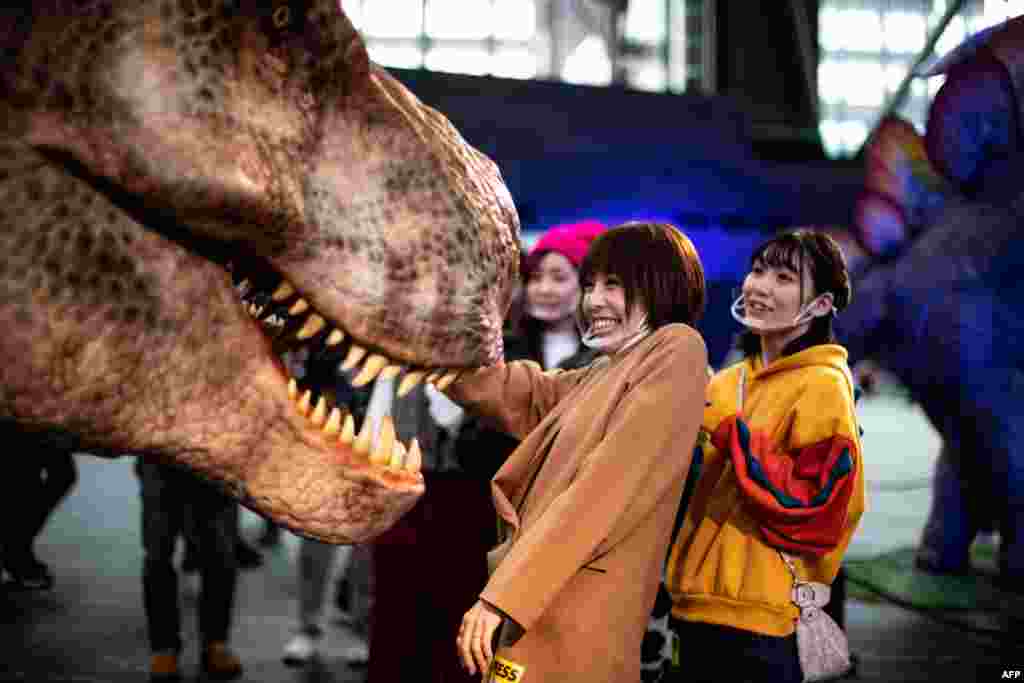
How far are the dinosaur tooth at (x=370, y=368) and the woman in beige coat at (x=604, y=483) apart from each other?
574 mm

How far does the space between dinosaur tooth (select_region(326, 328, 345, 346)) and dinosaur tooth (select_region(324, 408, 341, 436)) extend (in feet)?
0.31

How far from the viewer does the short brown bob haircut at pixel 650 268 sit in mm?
1995

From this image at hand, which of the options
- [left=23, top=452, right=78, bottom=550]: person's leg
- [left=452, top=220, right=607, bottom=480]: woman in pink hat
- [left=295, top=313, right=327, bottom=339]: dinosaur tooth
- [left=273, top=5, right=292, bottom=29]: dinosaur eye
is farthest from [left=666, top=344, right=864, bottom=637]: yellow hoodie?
[left=23, top=452, right=78, bottom=550]: person's leg

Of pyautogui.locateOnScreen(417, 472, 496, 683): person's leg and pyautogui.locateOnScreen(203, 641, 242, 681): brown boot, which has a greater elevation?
pyautogui.locateOnScreen(417, 472, 496, 683): person's leg

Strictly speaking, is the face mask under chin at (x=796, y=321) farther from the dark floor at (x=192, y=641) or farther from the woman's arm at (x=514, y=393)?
the dark floor at (x=192, y=641)

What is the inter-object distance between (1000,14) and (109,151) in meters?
4.20

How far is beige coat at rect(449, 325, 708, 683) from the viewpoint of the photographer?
1.72 meters

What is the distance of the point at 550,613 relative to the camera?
70.6 inches

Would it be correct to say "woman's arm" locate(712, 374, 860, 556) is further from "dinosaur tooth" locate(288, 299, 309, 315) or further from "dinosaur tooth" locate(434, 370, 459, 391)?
"dinosaur tooth" locate(288, 299, 309, 315)

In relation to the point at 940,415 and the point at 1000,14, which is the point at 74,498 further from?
the point at 1000,14

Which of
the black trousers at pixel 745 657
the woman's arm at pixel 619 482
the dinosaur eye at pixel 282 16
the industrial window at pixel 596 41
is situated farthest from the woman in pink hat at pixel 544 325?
the industrial window at pixel 596 41

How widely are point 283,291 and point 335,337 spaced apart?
0.08 meters

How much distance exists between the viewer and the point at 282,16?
3.65 feet

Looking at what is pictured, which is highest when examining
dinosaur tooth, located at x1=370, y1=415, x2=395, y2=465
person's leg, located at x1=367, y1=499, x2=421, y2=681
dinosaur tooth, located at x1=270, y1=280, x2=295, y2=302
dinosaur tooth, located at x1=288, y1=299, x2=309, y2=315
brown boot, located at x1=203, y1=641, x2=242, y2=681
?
dinosaur tooth, located at x1=270, y1=280, x2=295, y2=302
